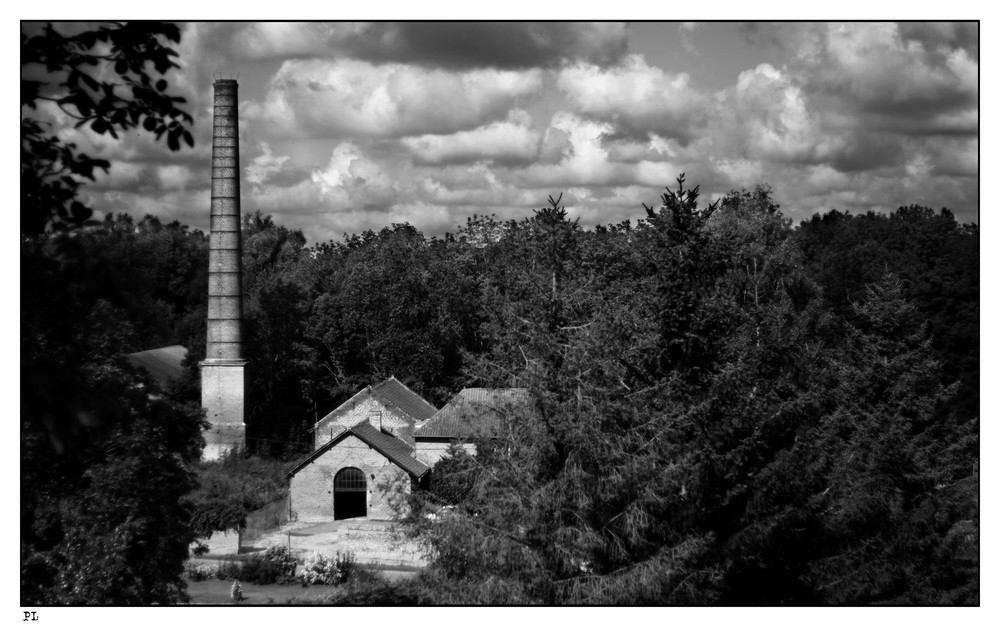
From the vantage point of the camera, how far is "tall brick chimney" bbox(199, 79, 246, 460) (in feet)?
123

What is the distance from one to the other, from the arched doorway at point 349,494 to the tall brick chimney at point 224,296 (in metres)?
6.95

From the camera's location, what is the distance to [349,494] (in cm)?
3328

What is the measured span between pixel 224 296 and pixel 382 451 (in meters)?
10.8

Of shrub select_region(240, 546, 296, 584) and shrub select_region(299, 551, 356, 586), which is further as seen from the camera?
shrub select_region(240, 546, 296, 584)

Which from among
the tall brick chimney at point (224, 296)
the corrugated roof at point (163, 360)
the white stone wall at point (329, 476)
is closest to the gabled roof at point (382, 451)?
the white stone wall at point (329, 476)

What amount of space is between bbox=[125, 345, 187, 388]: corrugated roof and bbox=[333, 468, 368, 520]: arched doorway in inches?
423

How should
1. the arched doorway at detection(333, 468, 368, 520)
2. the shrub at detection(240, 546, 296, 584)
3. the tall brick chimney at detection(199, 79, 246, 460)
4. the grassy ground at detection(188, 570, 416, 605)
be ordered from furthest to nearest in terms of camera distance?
1. the tall brick chimney at detection(199, 79, 246, 460)
2. the arched doorway at detection(333, 468, 368, 520)
3. the shrub at detection(240, 546, 296, 584)
4. the grassy ground at detection(188, 570, 416, 605)

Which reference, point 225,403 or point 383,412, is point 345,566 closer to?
point 383,412

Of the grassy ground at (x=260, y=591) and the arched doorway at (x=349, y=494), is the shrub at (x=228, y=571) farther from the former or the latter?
the arched doorway at (x=349, y=494)

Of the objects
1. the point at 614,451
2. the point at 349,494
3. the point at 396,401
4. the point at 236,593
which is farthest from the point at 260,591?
the point at 396,401

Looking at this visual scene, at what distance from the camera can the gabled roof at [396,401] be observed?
37.6 m

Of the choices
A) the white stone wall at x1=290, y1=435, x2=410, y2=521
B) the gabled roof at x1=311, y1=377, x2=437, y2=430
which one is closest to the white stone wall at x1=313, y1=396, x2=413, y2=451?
the gabled roof at x1=311, y1=377, x2=437, y2=430

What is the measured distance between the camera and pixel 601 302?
558 inches

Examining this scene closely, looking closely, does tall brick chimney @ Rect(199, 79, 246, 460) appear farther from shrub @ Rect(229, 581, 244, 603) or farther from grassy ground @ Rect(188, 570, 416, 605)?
shrub @ Rect(229, 581, 244, 603)
